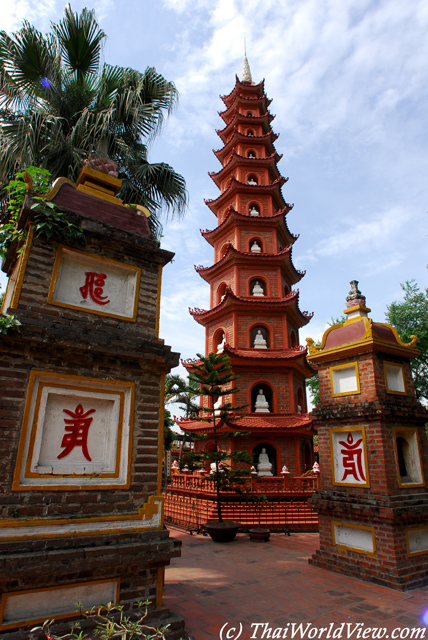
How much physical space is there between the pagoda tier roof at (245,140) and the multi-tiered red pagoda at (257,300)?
5 cm

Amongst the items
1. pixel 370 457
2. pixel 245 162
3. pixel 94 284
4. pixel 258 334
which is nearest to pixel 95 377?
pixel 94 284

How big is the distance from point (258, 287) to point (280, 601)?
12.4 meters

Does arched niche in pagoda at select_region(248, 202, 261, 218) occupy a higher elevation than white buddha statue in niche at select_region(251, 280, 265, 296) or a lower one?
higher

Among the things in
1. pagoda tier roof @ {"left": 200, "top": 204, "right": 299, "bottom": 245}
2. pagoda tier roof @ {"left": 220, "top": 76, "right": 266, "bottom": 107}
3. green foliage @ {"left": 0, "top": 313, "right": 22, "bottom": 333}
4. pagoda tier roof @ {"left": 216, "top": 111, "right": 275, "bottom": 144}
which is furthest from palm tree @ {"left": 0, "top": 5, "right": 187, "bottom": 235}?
pagoda tier roof @ {"left": 220, "top": 76, "right": 266, "bottom": 107}

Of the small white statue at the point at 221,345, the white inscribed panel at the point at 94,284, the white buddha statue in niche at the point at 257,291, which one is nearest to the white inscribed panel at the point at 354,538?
the white inscribed panel at the point at 94,284

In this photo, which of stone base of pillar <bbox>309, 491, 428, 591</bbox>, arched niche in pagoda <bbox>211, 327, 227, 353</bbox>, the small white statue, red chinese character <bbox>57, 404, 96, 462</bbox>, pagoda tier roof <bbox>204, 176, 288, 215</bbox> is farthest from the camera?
pagoda tier roof <bbox>204, 176, 288, 215</bbox>

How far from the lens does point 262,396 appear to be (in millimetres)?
14852

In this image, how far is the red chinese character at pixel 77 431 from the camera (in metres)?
3.81

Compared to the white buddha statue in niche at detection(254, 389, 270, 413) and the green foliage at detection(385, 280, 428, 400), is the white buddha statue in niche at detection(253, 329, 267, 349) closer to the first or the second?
the white buddha statue in niche at detection(254, 389, 270, 413)

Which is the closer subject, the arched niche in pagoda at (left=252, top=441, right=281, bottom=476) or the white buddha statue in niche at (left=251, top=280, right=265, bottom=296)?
the arched niche in pagoda at (left=252, top=441, right=281, bottom=476)

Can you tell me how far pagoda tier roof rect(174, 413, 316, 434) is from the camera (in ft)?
44.5

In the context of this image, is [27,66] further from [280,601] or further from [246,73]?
[246,73]

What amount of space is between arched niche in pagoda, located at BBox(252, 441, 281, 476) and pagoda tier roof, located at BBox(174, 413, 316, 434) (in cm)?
80

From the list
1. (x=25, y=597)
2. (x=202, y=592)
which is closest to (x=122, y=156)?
(x=25, y=597)
